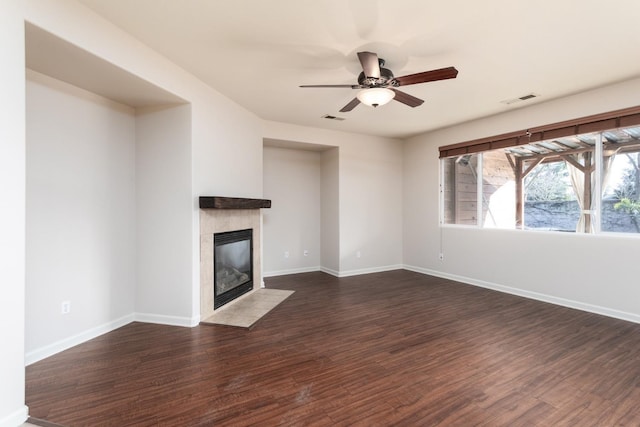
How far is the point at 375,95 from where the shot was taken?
282 cm

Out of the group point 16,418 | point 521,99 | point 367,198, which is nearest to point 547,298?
point 521,99

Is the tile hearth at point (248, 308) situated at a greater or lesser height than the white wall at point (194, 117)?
lesser

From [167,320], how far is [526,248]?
15.5ft

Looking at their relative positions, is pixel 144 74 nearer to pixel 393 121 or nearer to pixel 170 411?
pixel 170 411

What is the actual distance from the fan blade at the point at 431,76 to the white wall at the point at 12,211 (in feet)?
8.37

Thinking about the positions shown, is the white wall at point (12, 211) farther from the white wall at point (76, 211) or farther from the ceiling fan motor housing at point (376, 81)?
the ceiling fan motor housing at point (376, 81)

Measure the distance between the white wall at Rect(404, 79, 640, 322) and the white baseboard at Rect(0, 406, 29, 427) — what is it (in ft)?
17.2

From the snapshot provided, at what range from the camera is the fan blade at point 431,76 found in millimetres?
2351

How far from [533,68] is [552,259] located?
96.7 inches

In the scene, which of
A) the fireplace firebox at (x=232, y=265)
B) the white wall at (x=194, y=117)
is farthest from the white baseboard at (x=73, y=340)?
the fireplace firebox at (x=232, y=265)

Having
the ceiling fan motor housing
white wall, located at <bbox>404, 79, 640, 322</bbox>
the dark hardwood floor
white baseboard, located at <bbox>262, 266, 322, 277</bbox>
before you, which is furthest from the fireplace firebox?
white wall, located at <bbox>404, 79, 640, 322</bbox>

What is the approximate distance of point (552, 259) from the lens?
399cm

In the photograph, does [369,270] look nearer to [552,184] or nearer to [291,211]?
[291,211]

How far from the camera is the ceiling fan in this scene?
2398 millimetres
